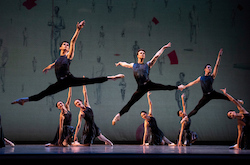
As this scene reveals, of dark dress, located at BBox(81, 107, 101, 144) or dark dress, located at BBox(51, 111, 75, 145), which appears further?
dark dress, located at BBox(81, 107, 101, 144)

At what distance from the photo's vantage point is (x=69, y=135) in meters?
5.99

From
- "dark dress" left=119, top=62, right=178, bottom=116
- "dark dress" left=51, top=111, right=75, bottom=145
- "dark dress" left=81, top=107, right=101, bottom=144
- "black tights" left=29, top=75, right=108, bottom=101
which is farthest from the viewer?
"dark dress" left=81, top=107, right=101, bottom=144

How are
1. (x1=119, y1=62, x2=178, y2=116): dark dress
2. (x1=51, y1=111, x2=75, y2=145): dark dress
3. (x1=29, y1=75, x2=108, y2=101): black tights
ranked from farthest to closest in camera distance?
(x1=51, y1=111, x2=75, y2=145): dark dress, (x1=119, y1=62, x2=178, y2=116): dark dress, (x1=29, y1=75, x2=108, y2=101): black tights

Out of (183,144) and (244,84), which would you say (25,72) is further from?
(244,84)

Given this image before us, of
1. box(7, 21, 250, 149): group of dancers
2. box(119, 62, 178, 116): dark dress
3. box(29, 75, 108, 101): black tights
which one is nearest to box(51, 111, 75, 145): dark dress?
box(7, 21, 250, 149): group of dancers

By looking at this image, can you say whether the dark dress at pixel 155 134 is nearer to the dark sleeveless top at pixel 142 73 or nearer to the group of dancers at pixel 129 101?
the group of dancers at pixel 129 101

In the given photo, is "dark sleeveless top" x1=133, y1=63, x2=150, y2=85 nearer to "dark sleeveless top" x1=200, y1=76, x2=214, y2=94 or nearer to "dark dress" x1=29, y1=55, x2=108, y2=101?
"dark dress" x1=29, y1=55, x2=108, y2=101

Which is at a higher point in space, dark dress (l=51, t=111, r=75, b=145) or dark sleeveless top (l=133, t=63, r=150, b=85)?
dark sleeveless top (l=133, t=63, r=150, b=85)

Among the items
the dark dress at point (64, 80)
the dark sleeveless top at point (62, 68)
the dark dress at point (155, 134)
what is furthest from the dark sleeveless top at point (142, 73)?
the dark dress at point (155, 134)

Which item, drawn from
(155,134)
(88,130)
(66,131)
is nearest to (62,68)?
(66,131)

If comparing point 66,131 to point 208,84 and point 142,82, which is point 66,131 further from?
point 208,84
